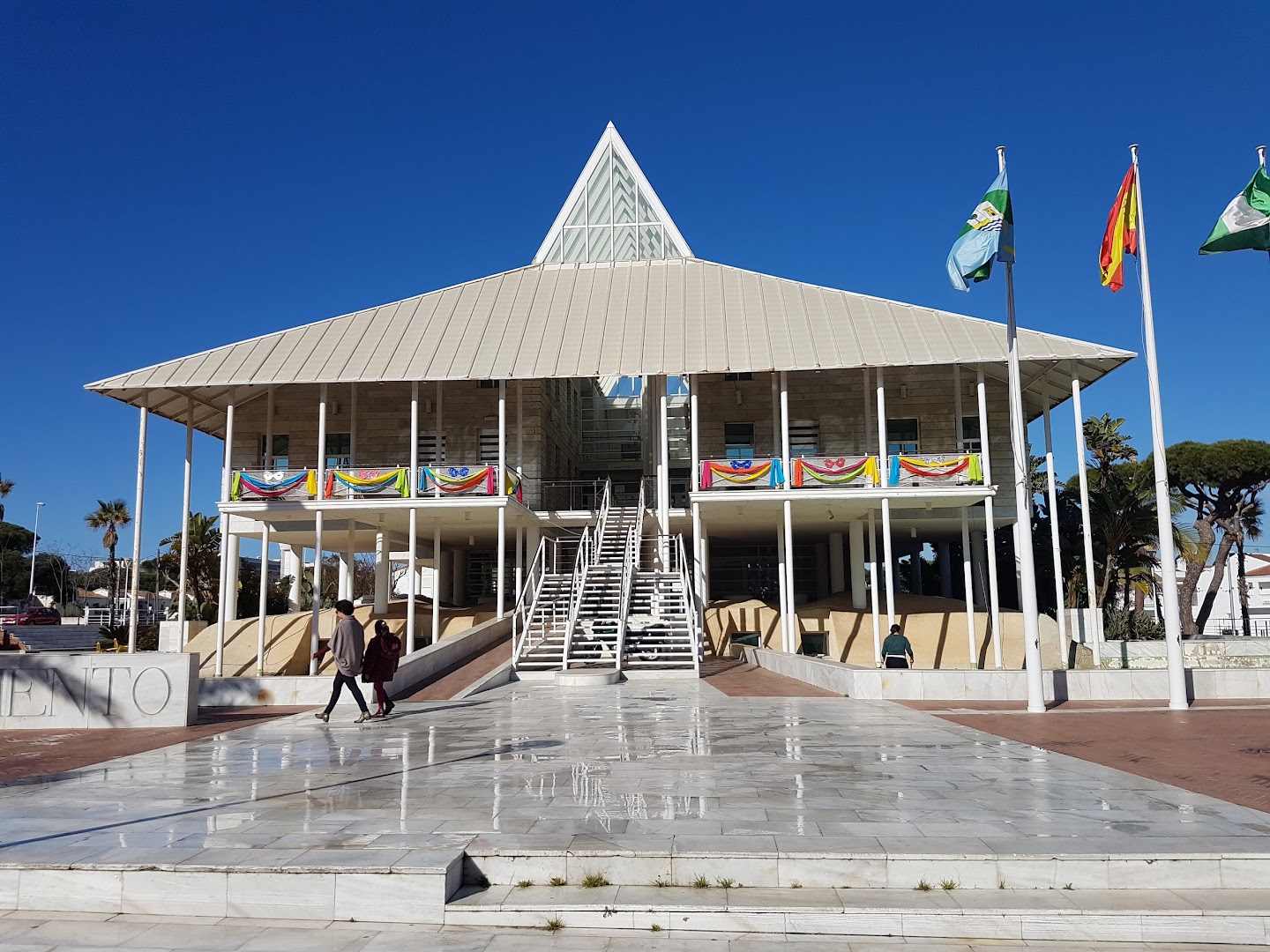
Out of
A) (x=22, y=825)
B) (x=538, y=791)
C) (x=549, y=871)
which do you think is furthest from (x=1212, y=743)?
(x=22, y=825)

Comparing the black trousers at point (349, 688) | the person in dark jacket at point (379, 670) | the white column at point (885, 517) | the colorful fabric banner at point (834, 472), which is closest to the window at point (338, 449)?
the colorful fabric banner at point (834, 472)

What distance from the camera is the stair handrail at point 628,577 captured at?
1995 centimetres

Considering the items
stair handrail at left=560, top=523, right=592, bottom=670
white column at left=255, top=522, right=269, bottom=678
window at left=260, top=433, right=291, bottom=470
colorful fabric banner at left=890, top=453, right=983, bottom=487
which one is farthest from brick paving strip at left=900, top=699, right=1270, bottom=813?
window at left=260, top=433, right=291, bottom=470

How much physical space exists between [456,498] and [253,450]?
9.67 metres

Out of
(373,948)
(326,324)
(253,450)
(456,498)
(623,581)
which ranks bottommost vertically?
(373,948)

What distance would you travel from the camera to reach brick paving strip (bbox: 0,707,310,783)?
31.8 ft

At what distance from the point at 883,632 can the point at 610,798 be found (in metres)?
20.2

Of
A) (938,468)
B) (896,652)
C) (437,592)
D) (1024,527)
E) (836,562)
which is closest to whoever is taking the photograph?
(1024,527)

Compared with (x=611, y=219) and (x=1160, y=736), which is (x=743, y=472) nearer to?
(x=611, y=219)

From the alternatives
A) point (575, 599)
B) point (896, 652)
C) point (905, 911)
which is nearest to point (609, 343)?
point (575, 599)

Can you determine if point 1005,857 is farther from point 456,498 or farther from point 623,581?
point 456,498

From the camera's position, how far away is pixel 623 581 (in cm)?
2250

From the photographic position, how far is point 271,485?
2514 cm

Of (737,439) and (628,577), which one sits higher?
(737,439)
